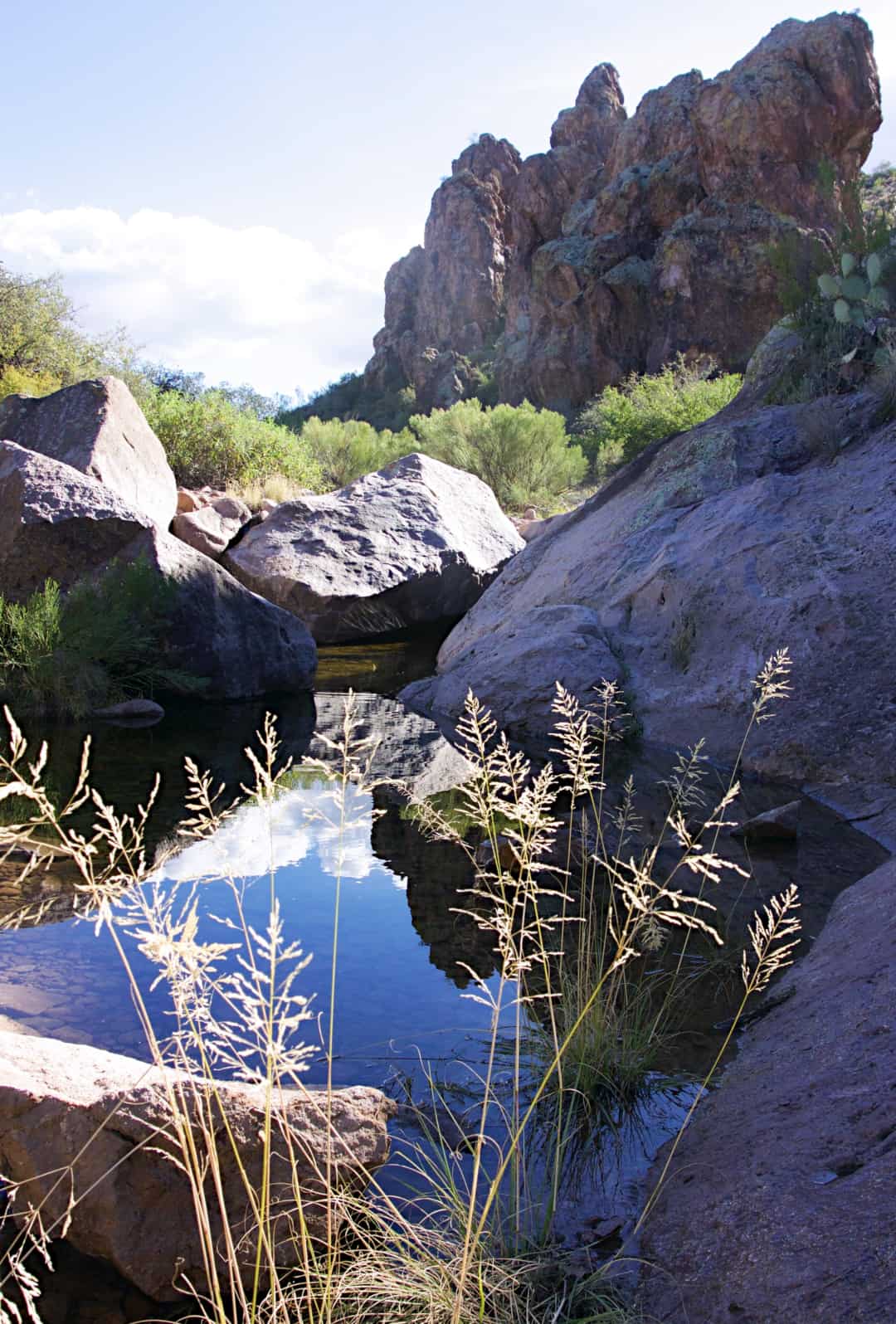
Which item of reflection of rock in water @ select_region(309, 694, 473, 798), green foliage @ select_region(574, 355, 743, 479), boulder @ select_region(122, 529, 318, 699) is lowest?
reflection of rock in water @ select_region(309, 694, 473, 798)

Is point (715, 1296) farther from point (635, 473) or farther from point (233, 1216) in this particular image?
point (635, 473)

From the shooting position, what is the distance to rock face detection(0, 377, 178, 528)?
1195cm

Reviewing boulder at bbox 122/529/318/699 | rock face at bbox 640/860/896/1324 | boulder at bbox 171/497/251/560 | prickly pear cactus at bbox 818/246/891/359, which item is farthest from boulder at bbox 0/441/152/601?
rock face at bbox 640/860/896/1324

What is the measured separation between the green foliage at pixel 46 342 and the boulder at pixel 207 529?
26.1ft

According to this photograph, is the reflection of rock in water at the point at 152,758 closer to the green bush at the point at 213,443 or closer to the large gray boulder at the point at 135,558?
the large gray boulder at the point at 135,558

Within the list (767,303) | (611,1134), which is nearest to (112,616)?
(611,1134)

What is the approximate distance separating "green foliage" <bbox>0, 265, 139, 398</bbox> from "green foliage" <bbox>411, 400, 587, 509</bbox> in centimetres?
714

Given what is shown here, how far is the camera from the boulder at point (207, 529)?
1322 cm

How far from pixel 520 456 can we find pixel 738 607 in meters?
15.3

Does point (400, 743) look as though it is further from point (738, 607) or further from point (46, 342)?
point (46, 342)

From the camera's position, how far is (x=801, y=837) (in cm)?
504

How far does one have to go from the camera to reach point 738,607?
699 centimetres

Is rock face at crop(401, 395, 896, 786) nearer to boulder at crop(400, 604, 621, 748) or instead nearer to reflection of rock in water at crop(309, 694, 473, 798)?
boulder at crop(400, 604, 621, 748)

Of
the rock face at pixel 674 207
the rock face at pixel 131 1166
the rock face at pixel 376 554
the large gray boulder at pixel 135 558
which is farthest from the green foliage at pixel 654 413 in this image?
the rock face at pixel 131 1166
